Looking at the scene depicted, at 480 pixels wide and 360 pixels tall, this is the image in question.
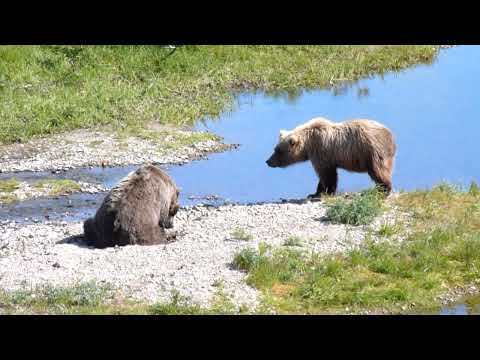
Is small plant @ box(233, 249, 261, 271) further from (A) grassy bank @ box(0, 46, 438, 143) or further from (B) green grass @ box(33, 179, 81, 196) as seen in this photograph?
(A) grassy bank @ box(0, 46, 438, 143)

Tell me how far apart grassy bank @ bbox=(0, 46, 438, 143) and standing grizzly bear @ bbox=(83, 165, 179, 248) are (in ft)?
22.8

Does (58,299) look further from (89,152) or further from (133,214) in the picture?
(89,152)

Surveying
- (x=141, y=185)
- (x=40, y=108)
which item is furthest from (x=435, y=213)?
(x=40, y=108)

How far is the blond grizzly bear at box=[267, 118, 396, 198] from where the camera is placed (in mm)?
13688

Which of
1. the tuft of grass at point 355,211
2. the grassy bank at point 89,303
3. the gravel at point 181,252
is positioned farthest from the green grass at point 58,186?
the grassy bank at point 89,303

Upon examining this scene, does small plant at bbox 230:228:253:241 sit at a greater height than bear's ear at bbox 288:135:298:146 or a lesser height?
lesser

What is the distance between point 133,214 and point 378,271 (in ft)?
11.1

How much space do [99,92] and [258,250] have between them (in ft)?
33.9

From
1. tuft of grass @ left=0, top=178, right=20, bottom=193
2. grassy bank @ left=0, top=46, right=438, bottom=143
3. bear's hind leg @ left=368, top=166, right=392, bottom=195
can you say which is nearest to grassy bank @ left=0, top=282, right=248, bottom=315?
bear's hind leg @ left=368, top=166, right=392, bottom=195

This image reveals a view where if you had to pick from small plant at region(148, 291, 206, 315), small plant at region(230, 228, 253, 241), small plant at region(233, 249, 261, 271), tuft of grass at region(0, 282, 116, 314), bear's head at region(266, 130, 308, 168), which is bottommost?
tuft of grass at region(0, 282, 116, 314)

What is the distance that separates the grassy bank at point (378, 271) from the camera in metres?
10.1

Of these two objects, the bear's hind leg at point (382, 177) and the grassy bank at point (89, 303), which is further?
the bear's hind leg at point (382, 177)

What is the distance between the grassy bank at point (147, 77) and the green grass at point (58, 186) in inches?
105

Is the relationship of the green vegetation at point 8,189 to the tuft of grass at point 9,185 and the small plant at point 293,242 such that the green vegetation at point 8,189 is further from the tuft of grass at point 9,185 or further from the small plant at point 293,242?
the small plant at point 293,242
